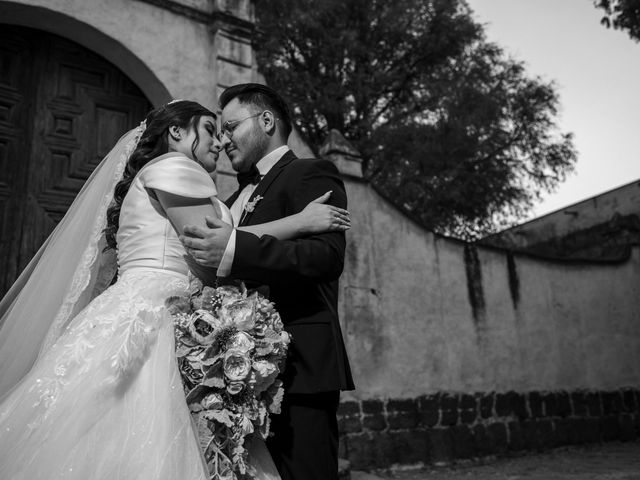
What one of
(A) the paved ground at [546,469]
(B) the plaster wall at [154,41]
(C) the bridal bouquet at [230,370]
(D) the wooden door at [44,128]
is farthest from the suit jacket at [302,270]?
(A) the paved ground at [546,469]

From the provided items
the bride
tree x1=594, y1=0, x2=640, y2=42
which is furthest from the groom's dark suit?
tree x1=594, y1=0, x2=640, y2=42

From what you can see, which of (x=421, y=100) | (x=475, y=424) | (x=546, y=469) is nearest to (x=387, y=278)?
(x=475, y=424)

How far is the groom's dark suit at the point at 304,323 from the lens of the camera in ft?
6.30

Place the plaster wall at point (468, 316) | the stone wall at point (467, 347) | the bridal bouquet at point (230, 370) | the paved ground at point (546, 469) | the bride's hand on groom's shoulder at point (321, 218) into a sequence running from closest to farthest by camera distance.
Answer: the bridal bouquet at point (230, 370)
the bride's hand on groom's shoulder at point (321, 218)
the paved ground at point (546, 469)
the stone wall at point (467, 347)
the plaster wall at point (468, 316)

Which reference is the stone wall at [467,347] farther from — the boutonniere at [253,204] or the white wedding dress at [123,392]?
the white wedding dress at [123,392]

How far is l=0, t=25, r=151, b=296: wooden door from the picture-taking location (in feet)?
14.2

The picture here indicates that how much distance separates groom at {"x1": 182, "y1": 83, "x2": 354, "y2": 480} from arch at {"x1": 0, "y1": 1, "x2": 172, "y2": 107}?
9.69 ft

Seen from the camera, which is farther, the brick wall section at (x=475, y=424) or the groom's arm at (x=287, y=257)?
the brick wall section at (x=475, y=424)

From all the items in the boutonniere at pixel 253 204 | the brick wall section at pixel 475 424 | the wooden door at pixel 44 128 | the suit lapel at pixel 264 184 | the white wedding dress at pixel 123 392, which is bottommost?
the brick wall section at pixel 475 424

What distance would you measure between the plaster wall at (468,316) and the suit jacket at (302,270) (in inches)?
161

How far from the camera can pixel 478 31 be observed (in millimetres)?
16797

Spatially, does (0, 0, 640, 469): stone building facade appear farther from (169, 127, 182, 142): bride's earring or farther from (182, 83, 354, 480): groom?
(182, 83, 354, 480): groom

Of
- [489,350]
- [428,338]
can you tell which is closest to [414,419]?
[428,338]

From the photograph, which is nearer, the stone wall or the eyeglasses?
the eyeglasses
